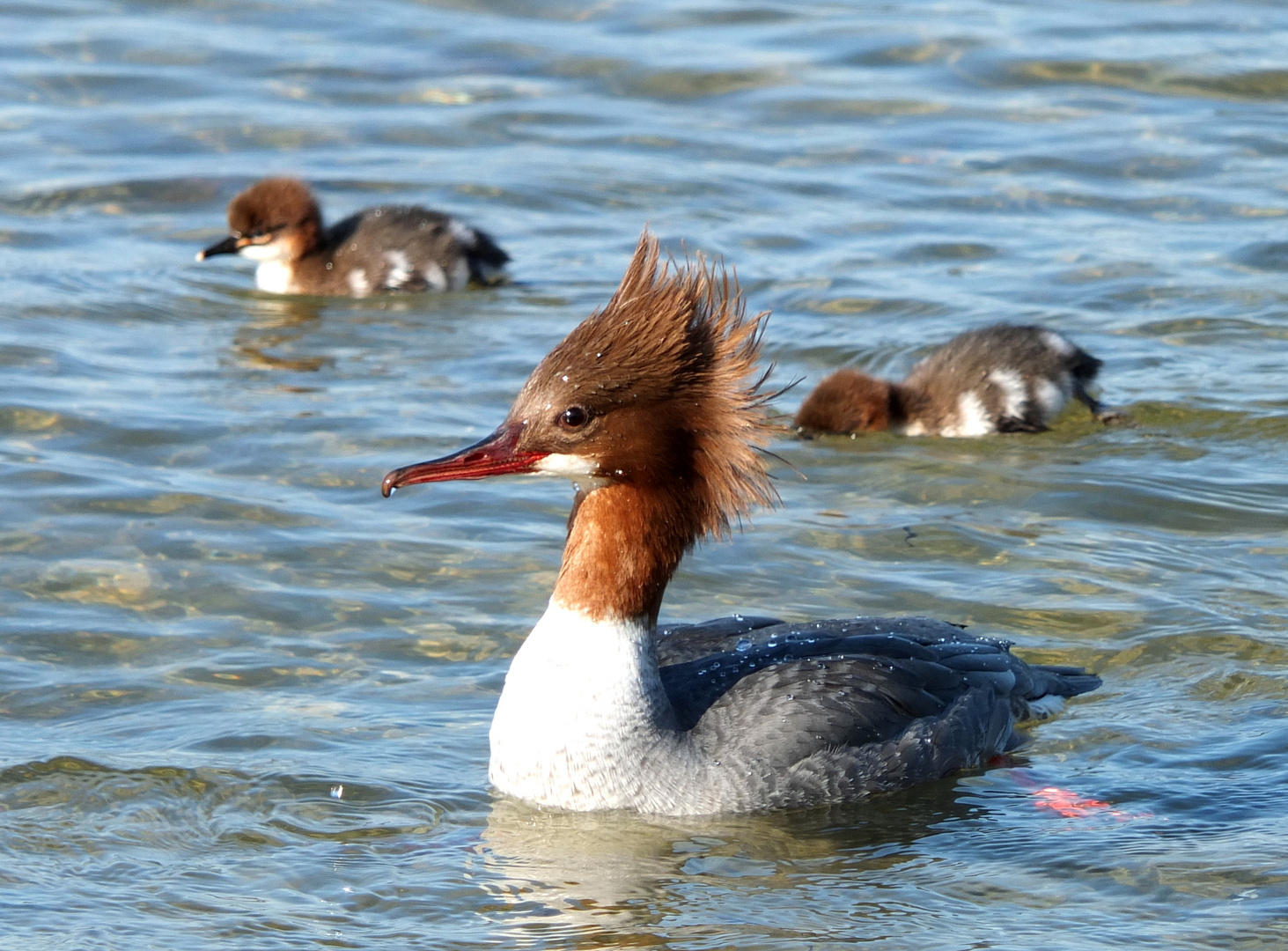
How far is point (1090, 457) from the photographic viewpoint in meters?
7.36

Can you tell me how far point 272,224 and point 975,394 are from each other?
350 centimetres

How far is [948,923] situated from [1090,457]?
11.3 feet

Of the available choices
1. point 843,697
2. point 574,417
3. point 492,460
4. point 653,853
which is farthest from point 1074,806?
point 492,460

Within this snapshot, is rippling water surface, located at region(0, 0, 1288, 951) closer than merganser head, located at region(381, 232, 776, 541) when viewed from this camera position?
Yes

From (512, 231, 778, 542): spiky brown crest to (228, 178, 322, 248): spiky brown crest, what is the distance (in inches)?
189

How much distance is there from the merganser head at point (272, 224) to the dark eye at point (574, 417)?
16.1 feet

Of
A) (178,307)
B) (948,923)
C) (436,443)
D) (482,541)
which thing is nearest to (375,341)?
(178,307)

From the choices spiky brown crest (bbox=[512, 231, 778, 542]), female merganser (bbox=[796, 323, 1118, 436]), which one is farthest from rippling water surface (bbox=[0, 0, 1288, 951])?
spiky brown crest (bbox=[512, 231, 778, 542])

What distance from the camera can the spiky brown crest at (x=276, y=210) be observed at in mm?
9164

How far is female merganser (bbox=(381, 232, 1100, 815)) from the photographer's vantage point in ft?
15.1

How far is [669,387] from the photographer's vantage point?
465 cm

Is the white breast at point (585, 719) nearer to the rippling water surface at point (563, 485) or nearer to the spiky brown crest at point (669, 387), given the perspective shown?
the rippling water surface at point (563, 485)

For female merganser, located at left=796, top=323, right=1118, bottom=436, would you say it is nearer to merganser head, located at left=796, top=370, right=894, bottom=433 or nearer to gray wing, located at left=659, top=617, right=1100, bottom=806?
merganser head, located at left=796, top=370, right=894, bottom=433

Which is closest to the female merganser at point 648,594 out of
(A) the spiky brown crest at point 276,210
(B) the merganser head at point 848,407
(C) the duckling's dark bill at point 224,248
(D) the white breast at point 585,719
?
(D) the white breast at point 585,719
